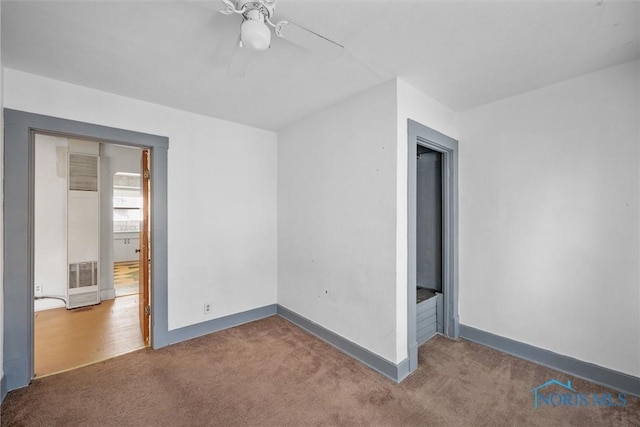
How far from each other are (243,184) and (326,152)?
1.18m

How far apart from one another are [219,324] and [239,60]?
110 inches

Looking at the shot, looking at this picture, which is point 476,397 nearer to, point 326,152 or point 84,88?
point 326,152

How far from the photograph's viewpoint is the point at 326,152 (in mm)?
2939

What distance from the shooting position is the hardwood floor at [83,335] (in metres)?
2.52

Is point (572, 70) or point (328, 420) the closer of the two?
point (328, 420)

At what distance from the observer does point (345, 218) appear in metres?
2.72

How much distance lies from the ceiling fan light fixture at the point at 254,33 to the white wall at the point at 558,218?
2.41 metres

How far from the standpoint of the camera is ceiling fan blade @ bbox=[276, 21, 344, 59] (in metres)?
1.45

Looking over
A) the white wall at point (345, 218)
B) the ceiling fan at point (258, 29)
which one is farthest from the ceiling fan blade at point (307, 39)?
the white wall at point (345, 218)

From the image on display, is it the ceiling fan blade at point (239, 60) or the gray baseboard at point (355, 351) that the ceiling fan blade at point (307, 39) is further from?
the gray baseboard at point (355, 351)

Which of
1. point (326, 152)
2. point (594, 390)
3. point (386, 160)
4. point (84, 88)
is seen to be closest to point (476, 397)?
point (594, 390)

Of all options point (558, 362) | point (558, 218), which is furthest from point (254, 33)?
point (558, 362)

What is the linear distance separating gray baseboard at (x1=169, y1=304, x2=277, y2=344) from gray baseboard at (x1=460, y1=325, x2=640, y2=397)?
7.71ft

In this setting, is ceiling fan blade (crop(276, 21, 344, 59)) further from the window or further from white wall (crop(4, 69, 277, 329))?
the window
